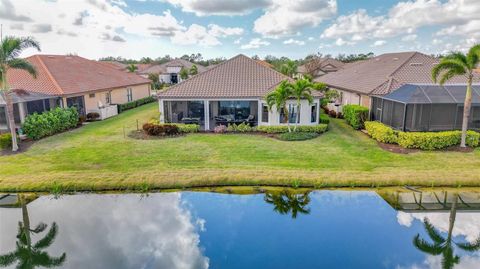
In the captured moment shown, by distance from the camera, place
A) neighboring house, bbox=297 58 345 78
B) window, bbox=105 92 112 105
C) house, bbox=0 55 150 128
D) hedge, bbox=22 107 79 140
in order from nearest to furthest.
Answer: hedge, bbox=22 107 79 140 < house, bbox=0 55 150 128 < window, bbox=105 92 112 105 < neighboring house, bbox=297 58 345 78

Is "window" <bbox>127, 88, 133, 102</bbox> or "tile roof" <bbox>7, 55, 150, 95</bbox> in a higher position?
"tile roof" <bbox>7, 55, 150, 95</bbox>

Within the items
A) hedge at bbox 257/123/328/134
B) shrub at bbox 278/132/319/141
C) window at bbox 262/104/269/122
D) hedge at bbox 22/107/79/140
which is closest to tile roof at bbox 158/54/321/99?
window at bbox 262/104/269/122

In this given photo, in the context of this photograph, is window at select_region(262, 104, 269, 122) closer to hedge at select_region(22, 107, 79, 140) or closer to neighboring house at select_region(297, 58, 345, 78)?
hedge at select_region(22, 107, 79, 140)

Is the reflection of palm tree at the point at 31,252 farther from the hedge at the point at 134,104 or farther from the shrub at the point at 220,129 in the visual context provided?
the hedge at the point at 134,104

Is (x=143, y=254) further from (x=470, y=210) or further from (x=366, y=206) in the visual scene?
(x=470, y=210)

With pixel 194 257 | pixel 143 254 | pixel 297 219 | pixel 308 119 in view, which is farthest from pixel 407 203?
pixel 308 119

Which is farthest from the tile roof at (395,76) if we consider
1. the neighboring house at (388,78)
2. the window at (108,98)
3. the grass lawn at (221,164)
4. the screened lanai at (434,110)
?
the window at (108,98)

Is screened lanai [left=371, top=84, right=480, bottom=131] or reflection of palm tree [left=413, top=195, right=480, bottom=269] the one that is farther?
screened lanai [left=371, top=84, right=480, bottom=131]

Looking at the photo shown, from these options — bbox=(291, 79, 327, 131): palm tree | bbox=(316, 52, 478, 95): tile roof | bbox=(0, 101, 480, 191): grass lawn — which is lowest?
bbox=(0, 101, 480, 191): grass lawn
